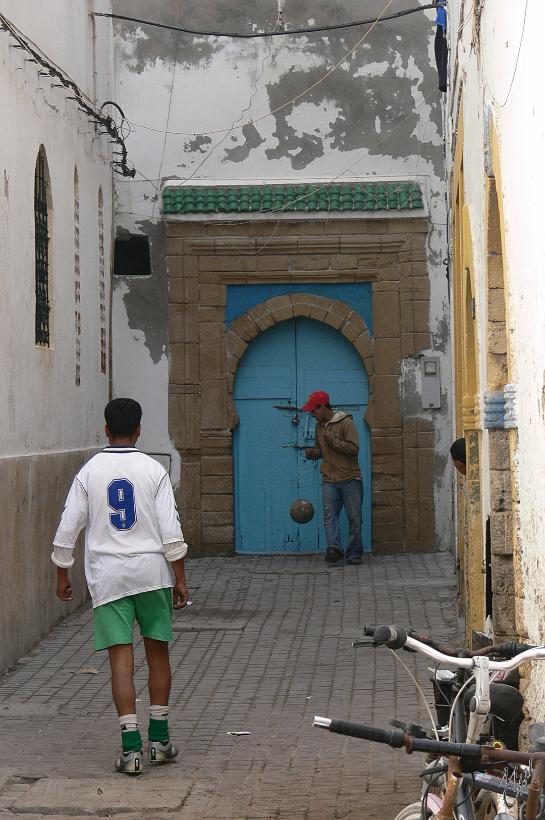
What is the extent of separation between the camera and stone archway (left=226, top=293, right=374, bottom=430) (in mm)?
15148

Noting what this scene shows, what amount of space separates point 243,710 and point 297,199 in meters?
8.07

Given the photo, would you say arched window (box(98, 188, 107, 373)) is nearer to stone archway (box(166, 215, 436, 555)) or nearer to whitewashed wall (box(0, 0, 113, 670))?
whitewashed wall (box(0, 0, 113, 670))

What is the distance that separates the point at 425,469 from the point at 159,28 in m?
5.45

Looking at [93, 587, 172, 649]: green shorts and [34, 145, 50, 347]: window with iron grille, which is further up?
[34, 145, 50, 347]: window with iron grille

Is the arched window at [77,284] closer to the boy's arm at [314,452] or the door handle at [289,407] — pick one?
the boy's arm at [314,452]

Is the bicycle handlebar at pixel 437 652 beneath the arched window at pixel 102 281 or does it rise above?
beneath

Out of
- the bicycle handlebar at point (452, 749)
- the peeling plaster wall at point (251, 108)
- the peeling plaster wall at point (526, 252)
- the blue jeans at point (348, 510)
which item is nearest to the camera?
the bicycle handlebar at point (452, 749)

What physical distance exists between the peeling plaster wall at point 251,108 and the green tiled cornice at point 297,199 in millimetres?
216

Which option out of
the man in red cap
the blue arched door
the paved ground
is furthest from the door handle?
the paved ground

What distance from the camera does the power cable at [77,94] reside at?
9902 mm

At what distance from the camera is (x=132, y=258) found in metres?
15.1

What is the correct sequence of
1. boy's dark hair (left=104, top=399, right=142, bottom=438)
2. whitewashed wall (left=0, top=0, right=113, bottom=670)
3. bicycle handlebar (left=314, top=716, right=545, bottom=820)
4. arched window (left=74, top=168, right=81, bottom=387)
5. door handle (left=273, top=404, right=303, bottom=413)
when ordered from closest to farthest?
bicycle handlebar (left=314, top=716, right=545, bottom=820), boy's dark hair (left=104, top=399, right=142, bottom=438), whitewashed wall (left=0, top=0, right=113, bottom=670), arched window (left=74, top=168, right=81, bottom=387), door handle (left=273, top=404, right=303, bottom=413)

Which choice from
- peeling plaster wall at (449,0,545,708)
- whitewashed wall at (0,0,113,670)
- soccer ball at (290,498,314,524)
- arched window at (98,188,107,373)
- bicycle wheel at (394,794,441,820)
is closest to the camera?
bicycle wheel at (394,794,441,820)

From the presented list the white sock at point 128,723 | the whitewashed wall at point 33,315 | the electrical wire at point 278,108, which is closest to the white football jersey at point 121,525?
the white sock at point 128,723
